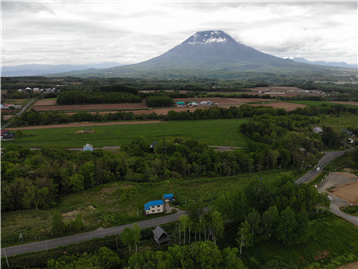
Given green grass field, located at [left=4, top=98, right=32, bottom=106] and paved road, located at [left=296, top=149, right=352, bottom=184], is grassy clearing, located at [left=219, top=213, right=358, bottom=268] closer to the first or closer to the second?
paved road, located at [left=296, top=149, right=352, bottom=184]

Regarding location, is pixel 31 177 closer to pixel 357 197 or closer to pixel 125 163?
pixel 125 163

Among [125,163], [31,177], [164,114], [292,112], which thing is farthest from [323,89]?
[31,177]

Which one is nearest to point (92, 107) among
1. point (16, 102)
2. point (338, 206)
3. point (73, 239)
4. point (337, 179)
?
point (16, 102)

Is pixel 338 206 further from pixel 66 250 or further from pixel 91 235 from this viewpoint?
pixel 66 250

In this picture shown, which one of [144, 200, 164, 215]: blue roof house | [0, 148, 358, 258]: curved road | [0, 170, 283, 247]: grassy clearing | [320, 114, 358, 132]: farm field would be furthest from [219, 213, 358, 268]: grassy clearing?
[320, 114, 358, 132]: farm field

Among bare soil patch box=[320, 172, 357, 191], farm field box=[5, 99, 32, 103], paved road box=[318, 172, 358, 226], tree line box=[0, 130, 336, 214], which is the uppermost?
farm field box=[5, 99, 32, 103]

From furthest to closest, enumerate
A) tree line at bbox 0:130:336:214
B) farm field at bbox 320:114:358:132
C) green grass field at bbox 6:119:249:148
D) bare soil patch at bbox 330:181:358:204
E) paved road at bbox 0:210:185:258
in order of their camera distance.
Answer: farm field at bbox 320:114:358:132 → green grass field at bbox 6:119:249:148 → bare soil patch at bbox 330:181:358:204 → tree line at bbox 0:130:336:214 → paved road at bbox 0:210:185:258
